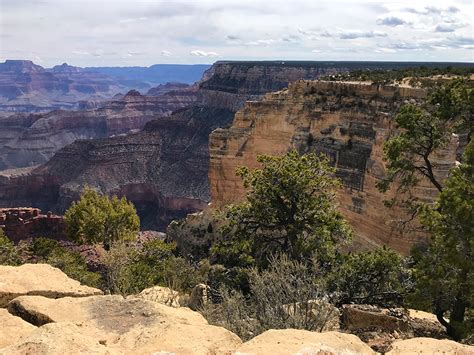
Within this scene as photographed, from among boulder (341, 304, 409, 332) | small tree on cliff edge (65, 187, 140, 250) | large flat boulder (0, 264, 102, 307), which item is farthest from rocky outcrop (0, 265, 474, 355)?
small tree on cliff edge (65, 187, 140, 250)

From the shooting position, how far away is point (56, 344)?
7.71 m

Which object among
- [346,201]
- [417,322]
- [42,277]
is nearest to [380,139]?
[346,201]

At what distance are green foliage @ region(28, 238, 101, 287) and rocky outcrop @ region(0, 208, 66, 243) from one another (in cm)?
2480

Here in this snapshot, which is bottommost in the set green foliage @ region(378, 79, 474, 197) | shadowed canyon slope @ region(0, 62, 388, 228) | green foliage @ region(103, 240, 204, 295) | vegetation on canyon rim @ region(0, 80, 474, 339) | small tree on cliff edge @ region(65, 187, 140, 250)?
shadowed canyon slope @ region(0, 62, 388, 228)

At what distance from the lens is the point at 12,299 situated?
35.6 ft

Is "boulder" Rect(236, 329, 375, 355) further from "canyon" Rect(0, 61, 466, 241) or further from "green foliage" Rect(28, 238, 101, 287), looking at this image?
"canyon" Rect(0, 61, 466, 241)

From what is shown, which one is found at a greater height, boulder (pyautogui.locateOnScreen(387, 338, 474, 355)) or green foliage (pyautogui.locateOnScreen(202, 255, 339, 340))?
boulder (pyautogui.locateOnScreen(387, 338, 474, 355))

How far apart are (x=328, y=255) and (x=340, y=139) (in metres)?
15.7

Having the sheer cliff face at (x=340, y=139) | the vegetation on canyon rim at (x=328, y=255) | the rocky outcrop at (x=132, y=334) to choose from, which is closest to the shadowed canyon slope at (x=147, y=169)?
the sheer cliff face at (x=340, y=139)

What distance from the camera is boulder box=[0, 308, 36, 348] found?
859 centimetres

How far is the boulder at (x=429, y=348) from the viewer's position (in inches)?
323

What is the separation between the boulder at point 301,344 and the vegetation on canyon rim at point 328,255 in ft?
10.3

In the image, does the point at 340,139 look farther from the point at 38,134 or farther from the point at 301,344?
the point at 38,134

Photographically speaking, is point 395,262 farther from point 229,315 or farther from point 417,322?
point 229,315
